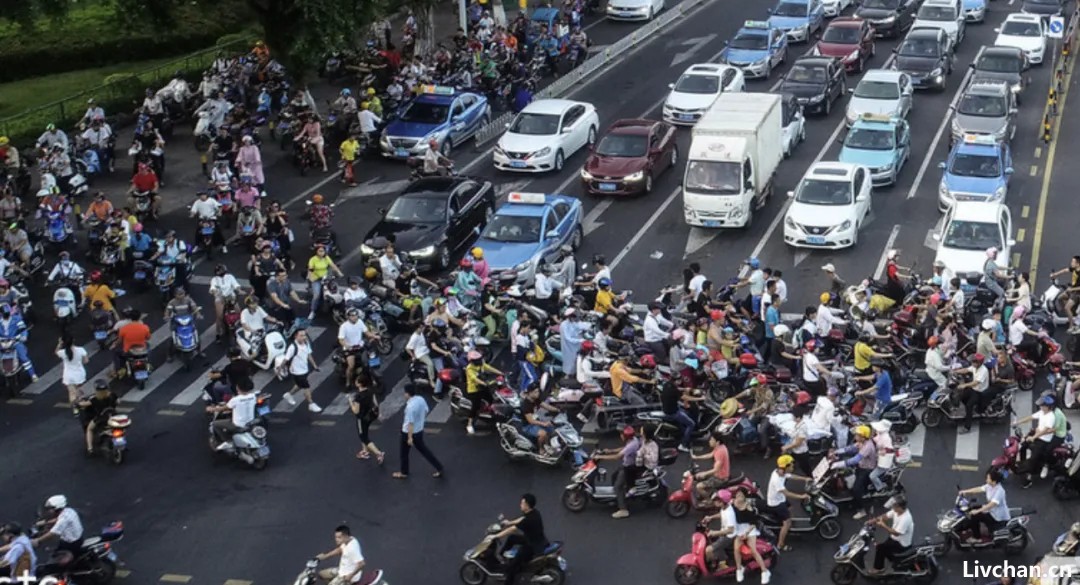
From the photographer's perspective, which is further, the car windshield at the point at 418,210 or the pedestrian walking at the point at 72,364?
the car windshield at the point at 418,210

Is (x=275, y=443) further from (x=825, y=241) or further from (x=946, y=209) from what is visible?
(x=946, y=209)

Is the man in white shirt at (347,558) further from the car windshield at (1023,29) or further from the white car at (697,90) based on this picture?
the car windshield at (1023,29)

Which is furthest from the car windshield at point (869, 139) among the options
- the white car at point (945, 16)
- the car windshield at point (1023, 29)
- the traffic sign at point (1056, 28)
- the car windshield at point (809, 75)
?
the traffic sign at point (1056, 28)

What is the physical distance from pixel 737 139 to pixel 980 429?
39.7 ft

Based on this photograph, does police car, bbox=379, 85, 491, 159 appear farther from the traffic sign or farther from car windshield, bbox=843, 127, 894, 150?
the traffic sign

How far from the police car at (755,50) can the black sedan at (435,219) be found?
15.7m

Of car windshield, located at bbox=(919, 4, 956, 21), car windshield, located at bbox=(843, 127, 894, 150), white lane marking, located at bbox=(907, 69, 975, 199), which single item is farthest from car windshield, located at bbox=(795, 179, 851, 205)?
car windshield, located at bbox=(919, 4, 956, 21)

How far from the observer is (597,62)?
50312 millimetres

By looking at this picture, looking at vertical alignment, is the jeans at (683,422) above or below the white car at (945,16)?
above

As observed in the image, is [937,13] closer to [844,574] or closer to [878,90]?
[878,90]

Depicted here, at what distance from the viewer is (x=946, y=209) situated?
1382 inches

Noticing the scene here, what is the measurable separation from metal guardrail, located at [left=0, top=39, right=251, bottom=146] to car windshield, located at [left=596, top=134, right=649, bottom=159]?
590 inches

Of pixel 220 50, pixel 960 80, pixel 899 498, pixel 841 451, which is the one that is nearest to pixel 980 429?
pixel 841 451

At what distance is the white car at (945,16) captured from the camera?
166 feet
